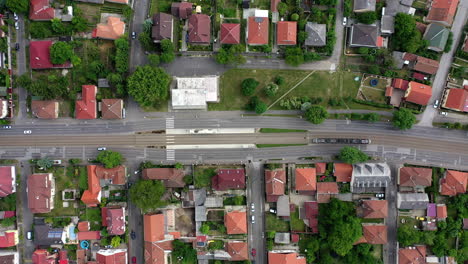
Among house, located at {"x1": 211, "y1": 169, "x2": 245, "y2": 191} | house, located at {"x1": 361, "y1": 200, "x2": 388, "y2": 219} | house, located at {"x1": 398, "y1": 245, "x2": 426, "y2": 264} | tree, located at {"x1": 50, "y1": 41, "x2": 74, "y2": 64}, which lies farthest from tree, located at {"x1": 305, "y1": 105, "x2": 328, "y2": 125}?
tree, located at {"x1": 50, "y1": 41, "x2": 74, "y2": 64}

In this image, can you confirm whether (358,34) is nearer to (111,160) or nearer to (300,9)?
(300,9)

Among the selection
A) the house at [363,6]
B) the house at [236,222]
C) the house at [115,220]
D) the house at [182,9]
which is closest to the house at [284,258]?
the house at [236,222]

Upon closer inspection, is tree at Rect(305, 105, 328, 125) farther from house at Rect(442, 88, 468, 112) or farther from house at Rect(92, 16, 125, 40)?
house at Rect(92, 16, 125, 40)

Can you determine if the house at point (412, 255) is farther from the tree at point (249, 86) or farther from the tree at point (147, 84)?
the tree at point (147, 84)

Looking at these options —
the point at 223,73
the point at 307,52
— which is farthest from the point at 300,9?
the point at 223,73

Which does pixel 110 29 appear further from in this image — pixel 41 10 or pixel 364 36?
pixel 364 36

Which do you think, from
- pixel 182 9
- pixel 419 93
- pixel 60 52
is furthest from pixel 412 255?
pixel 60 52
